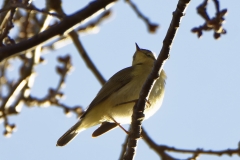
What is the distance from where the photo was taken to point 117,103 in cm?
509

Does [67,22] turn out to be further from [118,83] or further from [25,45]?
[118,83]

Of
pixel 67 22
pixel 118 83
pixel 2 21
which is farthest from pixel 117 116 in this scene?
pixel 67 22

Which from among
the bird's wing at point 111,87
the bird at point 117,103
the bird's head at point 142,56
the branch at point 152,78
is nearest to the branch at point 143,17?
the branch at point 152,78

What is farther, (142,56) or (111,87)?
(142,56)

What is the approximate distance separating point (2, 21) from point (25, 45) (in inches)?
66.3

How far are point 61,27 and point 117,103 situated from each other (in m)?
3.09

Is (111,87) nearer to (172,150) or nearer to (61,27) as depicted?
(172,150)

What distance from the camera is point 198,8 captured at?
2.62 metres

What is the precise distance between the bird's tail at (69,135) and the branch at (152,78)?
193 cm

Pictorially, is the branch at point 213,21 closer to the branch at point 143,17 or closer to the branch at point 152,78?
the branch at point 152,78

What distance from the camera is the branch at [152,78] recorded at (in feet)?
8.14

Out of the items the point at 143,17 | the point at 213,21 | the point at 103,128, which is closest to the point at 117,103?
the point at 103,128

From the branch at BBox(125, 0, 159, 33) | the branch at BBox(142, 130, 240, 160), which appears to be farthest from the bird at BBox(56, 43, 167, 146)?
the branch at BBox(125, 0, 159, 33)

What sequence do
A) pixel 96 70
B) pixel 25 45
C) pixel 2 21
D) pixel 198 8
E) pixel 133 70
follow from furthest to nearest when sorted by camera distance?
pixel 133 70 → pixel 96 70 → pixel 2 21 → pixel 198 8 → pixel 25 45
